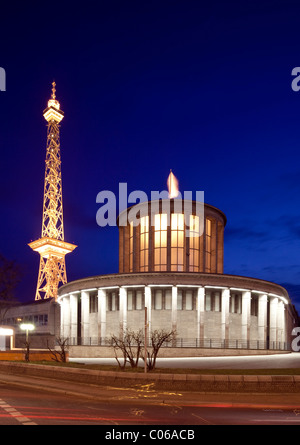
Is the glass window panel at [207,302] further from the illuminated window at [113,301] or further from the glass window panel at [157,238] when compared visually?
the illuminated window at [113,301]

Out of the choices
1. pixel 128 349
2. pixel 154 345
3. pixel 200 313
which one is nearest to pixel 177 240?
pixel 200 313

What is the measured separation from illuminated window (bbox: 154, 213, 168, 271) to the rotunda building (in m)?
0.12

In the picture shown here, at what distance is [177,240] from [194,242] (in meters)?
2.42

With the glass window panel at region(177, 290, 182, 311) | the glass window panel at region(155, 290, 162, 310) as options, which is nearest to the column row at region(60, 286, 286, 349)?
the glass window panel at region(155, 290, 162, 310)

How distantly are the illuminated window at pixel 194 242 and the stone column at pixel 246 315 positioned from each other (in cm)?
817

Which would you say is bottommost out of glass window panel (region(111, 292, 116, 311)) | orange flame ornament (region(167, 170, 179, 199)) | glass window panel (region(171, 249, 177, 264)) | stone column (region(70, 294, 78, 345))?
stone column (region(70, 294, 78, 345))

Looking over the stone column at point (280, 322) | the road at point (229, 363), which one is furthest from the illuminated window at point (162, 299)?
the stone column at point (280, 322)

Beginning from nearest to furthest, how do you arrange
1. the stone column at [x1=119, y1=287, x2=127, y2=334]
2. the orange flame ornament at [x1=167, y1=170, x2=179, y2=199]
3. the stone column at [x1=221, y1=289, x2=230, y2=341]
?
the stone column at [x1=221, y1=289, x2=230, y2=341]
the stone column at [x1=119, y1=287, x2=127, y2=334]
the orange flame ornament at [x1=167, y1=170, x2=179, y2=199]

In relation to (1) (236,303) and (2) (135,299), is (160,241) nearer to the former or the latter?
(2) (135,299)

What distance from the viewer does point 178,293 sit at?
2068 inches

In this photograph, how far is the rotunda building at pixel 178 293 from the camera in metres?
50.5

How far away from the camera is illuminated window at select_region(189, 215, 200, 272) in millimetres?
59312

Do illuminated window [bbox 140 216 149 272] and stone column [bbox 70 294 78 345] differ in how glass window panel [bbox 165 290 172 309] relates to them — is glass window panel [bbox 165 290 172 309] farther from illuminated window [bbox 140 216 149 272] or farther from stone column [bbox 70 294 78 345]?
stone column [bbox 70 294 78 345]
